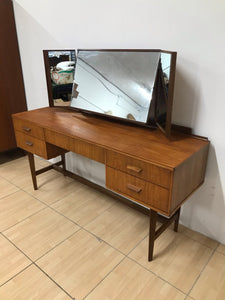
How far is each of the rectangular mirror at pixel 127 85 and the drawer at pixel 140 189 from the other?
0.37m

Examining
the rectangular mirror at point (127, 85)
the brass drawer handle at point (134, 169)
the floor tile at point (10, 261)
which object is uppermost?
the rectangular mirror at point (127, 85)

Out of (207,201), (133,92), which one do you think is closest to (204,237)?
(207,201)

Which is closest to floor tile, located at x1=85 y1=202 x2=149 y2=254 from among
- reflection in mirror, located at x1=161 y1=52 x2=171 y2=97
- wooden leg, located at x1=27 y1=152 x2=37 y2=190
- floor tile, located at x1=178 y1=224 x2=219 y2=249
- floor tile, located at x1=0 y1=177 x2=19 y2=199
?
floor tile, located at x1=178 y1=224 x2=219 y2=249

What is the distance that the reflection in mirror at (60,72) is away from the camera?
2037 millimetres

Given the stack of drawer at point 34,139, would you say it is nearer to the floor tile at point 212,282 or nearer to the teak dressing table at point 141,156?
the teak dressing table at point 141,156

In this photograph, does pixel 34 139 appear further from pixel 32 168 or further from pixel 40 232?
pixel 40 232

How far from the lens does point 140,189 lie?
1.35 m

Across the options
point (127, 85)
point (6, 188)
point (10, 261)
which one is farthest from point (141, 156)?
point (6, 188)

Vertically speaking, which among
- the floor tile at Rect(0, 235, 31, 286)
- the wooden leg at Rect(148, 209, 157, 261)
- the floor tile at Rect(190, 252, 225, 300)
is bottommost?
the floor tile at Rect(0, 235, 31, 286)

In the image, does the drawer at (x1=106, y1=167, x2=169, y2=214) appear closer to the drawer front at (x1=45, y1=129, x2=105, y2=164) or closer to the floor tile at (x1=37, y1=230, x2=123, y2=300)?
the drawer front at (x1=45, y1=129, x2=105, y2=164)

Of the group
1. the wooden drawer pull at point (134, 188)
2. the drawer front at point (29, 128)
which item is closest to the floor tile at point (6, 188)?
the drawer front at point (29, 128)

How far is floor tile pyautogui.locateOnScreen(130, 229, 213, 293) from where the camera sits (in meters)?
1.47

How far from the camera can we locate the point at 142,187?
134cm

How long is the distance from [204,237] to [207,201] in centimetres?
28
